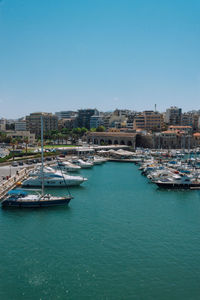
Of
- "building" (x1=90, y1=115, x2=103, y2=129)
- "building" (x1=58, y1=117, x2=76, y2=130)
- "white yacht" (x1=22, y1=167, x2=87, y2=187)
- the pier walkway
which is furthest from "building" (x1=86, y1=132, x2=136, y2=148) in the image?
"white yacht" (x1=22, y1=167, x2=87, y2=187)

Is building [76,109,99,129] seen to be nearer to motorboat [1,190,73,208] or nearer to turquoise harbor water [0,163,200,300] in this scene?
turquoise harbor water [0,163,200,300]

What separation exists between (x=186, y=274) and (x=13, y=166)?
40.0m

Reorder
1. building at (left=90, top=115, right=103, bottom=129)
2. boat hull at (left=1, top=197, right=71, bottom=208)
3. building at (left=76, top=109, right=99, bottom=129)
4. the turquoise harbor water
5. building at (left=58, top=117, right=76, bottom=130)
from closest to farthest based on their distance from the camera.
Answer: the turquoise harbor water
boat hull at (left=1, top=197, right=71, bottom=208)
building at (left=90, top=115, right=103, bottom=129)
building at (left=76, top=109, right=99, bottom=129)
building at (left=58, top=117, right=76, bottom=130)

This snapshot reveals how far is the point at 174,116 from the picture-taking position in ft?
461

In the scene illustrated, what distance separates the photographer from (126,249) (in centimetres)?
2116

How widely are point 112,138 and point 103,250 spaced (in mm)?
85916

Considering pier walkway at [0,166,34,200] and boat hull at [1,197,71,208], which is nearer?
boat hull at [1,197,71,208]

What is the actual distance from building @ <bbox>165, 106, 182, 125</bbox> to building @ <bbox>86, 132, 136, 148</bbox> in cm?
4365

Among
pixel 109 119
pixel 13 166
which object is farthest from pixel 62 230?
pixel 109 119

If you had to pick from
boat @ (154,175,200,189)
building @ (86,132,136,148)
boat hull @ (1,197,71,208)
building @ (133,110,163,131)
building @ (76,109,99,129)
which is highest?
building @ (76,109,99,129)

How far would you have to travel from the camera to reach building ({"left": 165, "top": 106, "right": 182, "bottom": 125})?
139750mm

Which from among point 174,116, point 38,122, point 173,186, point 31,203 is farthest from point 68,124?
point 31,203

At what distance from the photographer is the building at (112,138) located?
10231 centimetres

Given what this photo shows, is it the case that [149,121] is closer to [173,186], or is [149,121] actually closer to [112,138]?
[112,138]
